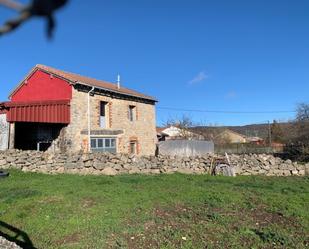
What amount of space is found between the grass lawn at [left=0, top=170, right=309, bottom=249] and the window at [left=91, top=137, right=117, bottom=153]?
41.3 feet

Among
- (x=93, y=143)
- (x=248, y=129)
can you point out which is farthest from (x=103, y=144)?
(x=248, y=129)

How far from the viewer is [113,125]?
2753 cm

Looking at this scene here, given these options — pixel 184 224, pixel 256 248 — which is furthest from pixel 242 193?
pixel 256 248

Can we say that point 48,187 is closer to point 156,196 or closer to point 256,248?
point 156,196

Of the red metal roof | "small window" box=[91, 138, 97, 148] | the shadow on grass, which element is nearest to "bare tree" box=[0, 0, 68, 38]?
the shadow on grass

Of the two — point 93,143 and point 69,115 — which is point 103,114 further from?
point 69,115

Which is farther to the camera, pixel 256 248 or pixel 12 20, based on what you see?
pixel 256 248

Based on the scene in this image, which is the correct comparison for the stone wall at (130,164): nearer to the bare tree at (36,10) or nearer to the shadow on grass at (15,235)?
the shadow on grass at (15,235)

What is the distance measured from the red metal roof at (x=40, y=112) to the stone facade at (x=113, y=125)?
2.03 ft

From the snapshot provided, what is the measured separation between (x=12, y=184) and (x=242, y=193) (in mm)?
8184

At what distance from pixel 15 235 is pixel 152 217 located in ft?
9.82

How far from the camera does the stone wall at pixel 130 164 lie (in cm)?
1841

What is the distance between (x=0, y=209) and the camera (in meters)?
9.95

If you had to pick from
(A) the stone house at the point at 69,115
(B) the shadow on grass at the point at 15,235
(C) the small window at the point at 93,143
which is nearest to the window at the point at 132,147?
(A) the stone house at the point at 69,115
